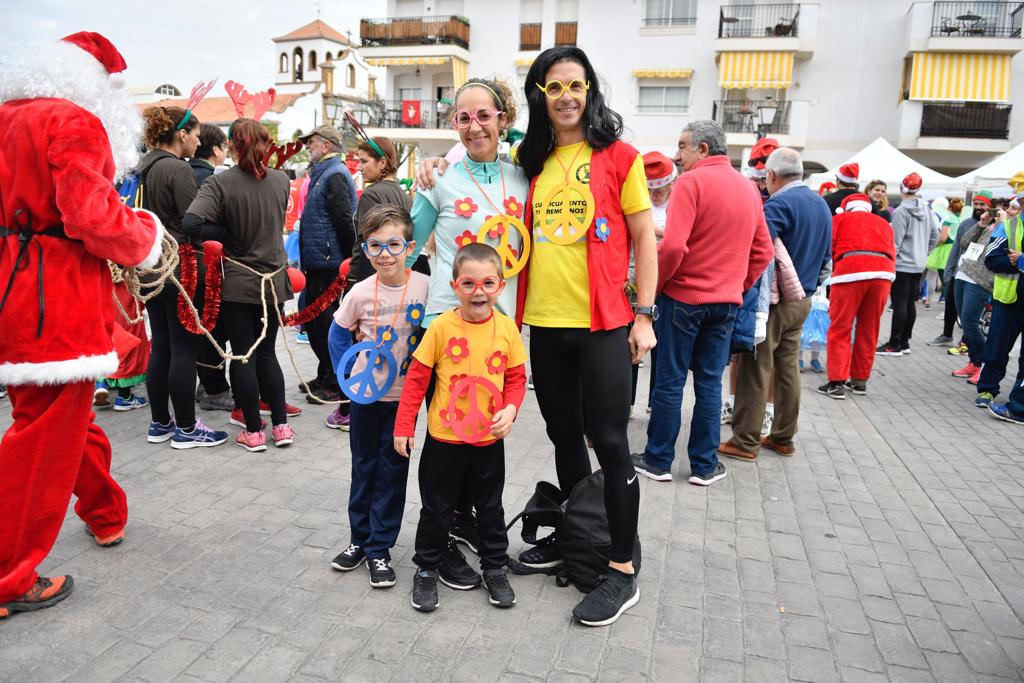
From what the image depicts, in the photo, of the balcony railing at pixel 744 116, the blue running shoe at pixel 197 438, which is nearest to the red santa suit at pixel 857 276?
the blue running shoe at pixel 197 438

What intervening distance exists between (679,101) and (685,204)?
25.3 metres

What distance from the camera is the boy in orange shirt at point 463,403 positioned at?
2.84 meters

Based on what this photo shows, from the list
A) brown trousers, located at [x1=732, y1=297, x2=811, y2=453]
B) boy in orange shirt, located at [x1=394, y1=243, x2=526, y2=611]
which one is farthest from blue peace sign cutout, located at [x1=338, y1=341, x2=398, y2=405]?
brown trousers, located at [x1=732, y1=297, x2=811, y2=453]

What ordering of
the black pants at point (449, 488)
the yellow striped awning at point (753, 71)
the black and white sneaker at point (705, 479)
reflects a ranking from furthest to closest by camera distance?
the yellow striped awning at point (753, 71) → the black and white sneaker at point (705, 479) → the black pants at point (449, 488)

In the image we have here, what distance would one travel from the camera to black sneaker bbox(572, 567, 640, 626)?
2.89m

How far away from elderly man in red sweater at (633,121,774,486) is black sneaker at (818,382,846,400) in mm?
3016

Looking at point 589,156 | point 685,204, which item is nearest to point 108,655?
point 589,156

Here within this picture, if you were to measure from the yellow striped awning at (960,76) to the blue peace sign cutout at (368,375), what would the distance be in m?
26.6

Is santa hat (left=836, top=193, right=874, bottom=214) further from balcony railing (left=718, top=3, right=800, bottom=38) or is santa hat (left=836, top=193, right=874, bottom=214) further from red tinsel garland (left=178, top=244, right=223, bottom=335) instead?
balcony railing (left=718, top=3, right=800, bottom=38)

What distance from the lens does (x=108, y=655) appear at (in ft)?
8.45

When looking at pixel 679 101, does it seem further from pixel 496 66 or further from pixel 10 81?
pixel 10 81

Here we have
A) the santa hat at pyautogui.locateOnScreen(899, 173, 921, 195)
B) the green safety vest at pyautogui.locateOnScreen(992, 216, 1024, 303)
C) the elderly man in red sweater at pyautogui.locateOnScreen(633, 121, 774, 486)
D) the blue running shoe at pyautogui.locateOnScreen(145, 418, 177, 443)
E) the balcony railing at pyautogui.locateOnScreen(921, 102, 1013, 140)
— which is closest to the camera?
the elderly man in red sweater at pyautogui.locateOnScreen(633, 121, 774, 486)

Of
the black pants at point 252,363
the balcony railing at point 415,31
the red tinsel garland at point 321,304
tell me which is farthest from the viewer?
the balcony railing at point 415,31

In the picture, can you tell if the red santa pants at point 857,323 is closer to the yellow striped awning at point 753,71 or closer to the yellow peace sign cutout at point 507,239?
the yellow peace sign cutout at point 507,239
